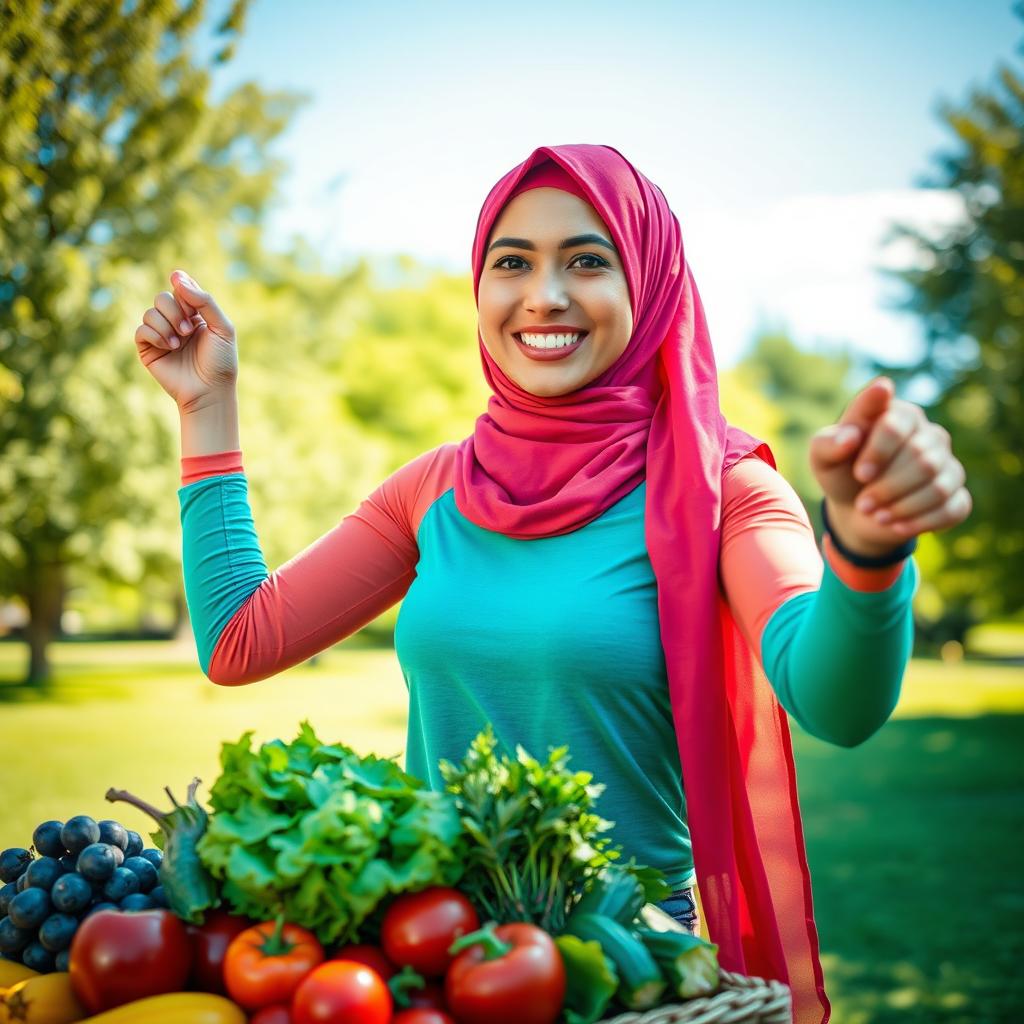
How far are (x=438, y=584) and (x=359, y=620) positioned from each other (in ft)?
1.18

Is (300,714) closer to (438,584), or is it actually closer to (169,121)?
(169,121)

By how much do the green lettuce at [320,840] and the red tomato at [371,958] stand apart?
3 cm

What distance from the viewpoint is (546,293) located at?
2.25 metres

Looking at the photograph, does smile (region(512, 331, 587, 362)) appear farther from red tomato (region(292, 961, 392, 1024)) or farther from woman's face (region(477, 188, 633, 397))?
red tomato (region(292, 961, 392, 1024))

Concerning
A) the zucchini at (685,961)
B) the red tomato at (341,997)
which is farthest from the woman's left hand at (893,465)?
the red tomato at (341,997)

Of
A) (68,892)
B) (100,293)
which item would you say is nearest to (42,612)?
(100,293)

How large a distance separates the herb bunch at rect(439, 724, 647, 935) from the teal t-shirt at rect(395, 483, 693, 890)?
1.35ft

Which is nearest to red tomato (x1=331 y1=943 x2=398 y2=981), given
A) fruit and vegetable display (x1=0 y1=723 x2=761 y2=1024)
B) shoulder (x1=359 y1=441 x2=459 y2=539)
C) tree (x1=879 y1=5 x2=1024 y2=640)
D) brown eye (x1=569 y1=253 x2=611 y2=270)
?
fruit and vegetable display (x1=0 y1=723 x2=761 y2=1024)

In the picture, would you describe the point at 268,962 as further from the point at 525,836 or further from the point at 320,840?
the point at 525,836

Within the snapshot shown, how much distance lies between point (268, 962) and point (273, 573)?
108 centimetres

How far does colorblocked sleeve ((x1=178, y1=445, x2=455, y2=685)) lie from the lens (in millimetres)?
2355

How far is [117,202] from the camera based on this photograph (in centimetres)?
1675

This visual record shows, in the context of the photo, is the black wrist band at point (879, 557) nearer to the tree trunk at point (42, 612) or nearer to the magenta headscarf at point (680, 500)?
the magenta headscarf at point (680, 500)

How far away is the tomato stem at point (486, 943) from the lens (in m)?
1.49
